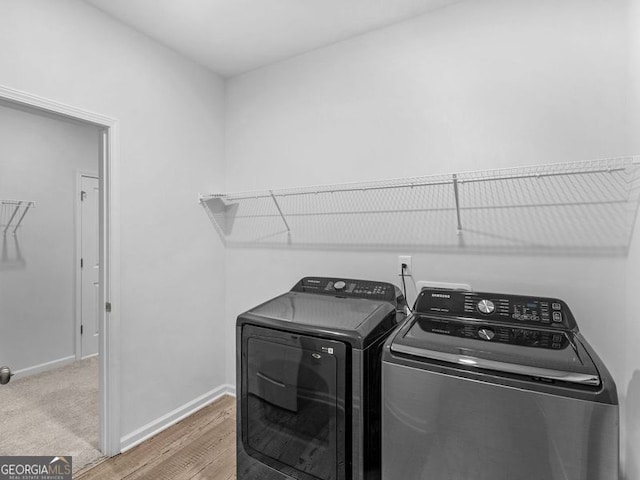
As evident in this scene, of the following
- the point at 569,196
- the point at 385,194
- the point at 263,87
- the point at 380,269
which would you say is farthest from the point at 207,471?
the point at 263,87

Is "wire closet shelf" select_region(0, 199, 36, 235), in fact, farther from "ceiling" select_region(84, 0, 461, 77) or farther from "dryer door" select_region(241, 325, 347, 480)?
"dryer door" select_region(241, 325, 347, 480)

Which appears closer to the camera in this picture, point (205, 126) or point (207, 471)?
point (207, 471)

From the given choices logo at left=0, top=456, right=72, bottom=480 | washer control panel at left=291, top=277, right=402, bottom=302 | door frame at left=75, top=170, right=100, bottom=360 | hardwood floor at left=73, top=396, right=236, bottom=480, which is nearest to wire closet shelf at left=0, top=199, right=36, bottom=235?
door frame at left=75, top=170, right=100, bottom=360

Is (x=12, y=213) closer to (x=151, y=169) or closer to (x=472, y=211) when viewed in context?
(x=151, y=169)

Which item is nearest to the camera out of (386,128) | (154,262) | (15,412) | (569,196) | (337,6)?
(569,196)

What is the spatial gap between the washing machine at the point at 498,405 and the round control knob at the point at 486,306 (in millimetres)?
87

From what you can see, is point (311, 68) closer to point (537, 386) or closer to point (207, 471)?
point (537, 386)

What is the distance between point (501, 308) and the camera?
1.48m

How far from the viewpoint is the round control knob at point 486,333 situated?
1.26 meters

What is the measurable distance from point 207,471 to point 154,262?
1.31 m

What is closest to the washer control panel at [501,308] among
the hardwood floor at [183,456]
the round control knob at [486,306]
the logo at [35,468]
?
the round control knob at [486,306]

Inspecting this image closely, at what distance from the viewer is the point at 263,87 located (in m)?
2.54

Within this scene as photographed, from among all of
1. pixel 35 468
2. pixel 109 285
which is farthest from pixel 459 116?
pixel 35 468

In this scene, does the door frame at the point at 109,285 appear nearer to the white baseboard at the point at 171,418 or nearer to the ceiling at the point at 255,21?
the white baseboard at the point at 171,418
